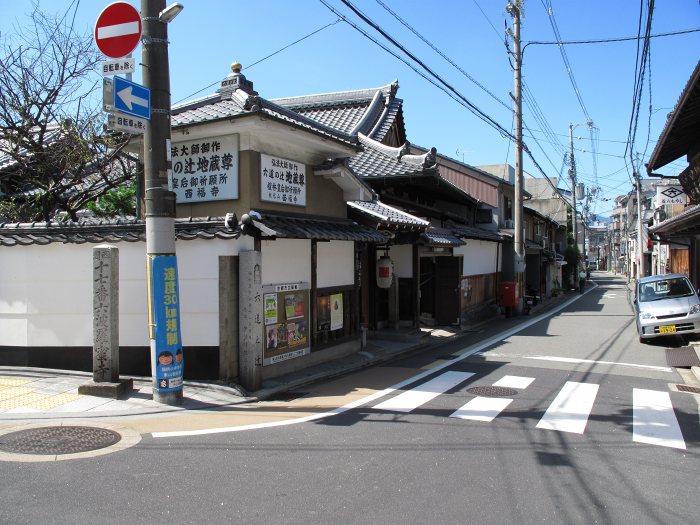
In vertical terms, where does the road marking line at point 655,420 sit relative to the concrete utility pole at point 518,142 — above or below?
below

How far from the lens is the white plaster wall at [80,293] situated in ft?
29.1

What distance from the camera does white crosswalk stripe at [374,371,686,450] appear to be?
689cm

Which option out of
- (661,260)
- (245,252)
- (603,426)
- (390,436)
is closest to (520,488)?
(390,436)

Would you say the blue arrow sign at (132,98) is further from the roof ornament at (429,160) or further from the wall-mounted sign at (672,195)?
the wall-mounted sign at (672,195)

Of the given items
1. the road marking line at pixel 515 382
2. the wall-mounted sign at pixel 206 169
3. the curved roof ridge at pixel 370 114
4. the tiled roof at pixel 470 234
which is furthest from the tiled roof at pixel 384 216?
the tiled roof at pixel 470 234

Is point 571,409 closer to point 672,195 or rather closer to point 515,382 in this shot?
point 515,382

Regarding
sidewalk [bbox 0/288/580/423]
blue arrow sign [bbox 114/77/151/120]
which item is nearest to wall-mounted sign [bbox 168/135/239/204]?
blue arrow sign [bbox 114/77/151/120]

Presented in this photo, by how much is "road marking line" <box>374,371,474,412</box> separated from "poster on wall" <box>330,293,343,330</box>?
2.89 meters

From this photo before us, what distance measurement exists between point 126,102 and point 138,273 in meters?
3.19

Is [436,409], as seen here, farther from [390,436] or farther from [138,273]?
[138,273]

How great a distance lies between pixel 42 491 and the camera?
460 cm

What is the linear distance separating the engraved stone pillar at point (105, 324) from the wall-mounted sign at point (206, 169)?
2.23 m

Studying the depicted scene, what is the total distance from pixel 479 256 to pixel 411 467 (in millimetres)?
19945

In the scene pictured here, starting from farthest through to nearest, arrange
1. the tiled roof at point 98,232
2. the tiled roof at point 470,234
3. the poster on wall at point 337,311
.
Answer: the tiled roof at point 470,234
the poster on wall at point 337,311
the tiled roof at point 98,232
